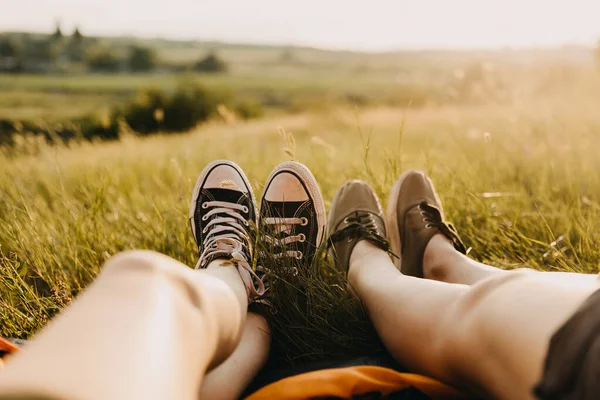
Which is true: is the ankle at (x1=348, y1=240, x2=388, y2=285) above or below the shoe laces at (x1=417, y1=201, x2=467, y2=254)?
below

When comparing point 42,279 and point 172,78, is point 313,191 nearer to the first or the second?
point 42,279

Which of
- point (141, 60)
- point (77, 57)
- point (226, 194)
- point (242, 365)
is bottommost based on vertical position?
point (242, 365)

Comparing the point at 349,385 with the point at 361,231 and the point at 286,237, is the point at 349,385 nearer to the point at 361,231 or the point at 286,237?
the point at 286,237

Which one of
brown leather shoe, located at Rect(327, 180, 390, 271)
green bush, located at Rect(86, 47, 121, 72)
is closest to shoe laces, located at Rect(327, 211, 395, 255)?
brown leather shoe, located at Rect(327, 180, 390, 271)

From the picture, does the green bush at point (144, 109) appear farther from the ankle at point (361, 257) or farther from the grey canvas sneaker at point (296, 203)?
the ankle at point (361, 257)

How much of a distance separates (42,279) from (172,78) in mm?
23765

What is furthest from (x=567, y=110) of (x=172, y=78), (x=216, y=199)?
(x=172, y=78)

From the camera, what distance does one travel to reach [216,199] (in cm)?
218

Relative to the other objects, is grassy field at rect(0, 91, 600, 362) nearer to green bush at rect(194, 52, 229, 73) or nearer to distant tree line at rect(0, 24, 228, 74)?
distant tree line at rect(0, 24, 228, 74)

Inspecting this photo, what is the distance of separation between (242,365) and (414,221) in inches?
40.3

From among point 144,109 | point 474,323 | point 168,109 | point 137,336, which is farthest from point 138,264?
point 144,109

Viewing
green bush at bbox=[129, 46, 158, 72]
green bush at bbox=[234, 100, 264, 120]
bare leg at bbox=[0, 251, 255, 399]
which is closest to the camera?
bare leg at bbox=[0, 251, 255, 399]

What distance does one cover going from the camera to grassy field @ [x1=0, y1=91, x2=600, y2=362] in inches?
63.5

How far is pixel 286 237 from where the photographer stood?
1.97 m
